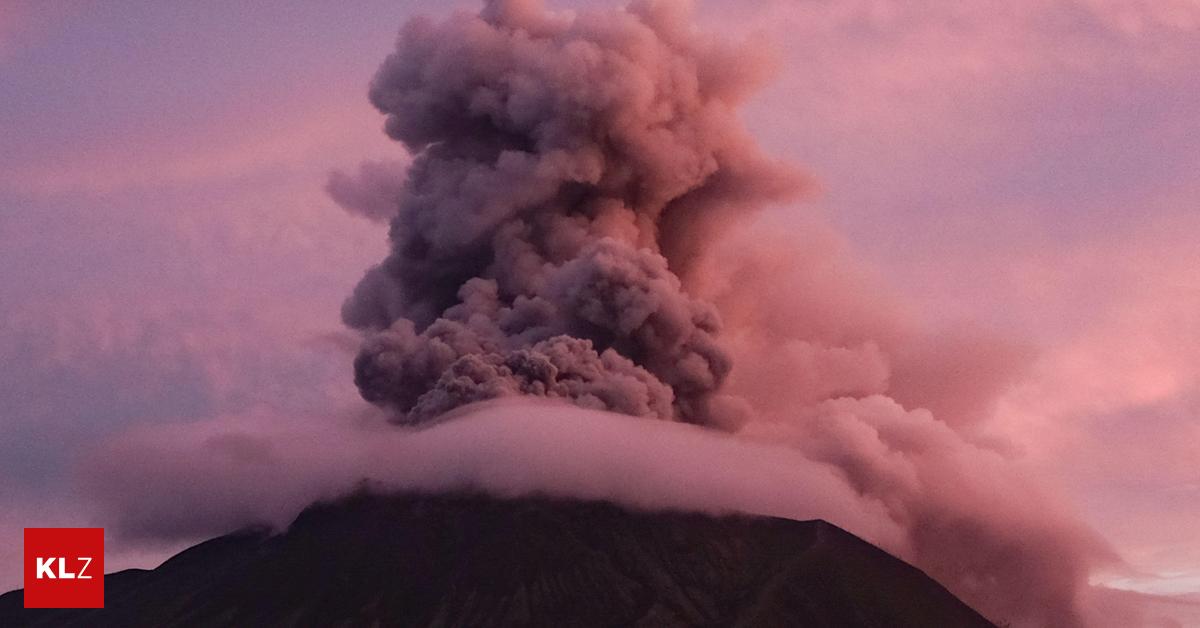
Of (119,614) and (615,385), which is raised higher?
(615,385)

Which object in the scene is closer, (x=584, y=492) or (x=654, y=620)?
(x=654, y=620)

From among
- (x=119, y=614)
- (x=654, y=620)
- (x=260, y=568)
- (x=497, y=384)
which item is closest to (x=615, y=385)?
(x=497, y=384)

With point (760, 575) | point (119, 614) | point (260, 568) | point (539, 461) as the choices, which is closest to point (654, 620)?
point (760, 575)

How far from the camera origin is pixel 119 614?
144 m

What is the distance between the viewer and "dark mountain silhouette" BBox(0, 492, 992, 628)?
431 ft

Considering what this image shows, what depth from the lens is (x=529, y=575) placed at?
445ft

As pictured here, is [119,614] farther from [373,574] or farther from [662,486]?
[662,486]

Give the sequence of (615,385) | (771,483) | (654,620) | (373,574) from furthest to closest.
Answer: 1. (771,483)
2. (373,574)
3. (654,620)
4. (615,385)

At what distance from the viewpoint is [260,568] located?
143500 mm

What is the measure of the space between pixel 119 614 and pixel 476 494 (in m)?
35.9

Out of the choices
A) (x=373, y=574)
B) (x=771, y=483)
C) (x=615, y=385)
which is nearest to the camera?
(x=615, y=385)

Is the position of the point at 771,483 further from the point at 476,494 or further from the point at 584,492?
the point at 476,494

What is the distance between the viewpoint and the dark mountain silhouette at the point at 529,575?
132 m

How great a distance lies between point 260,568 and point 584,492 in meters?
31.9
